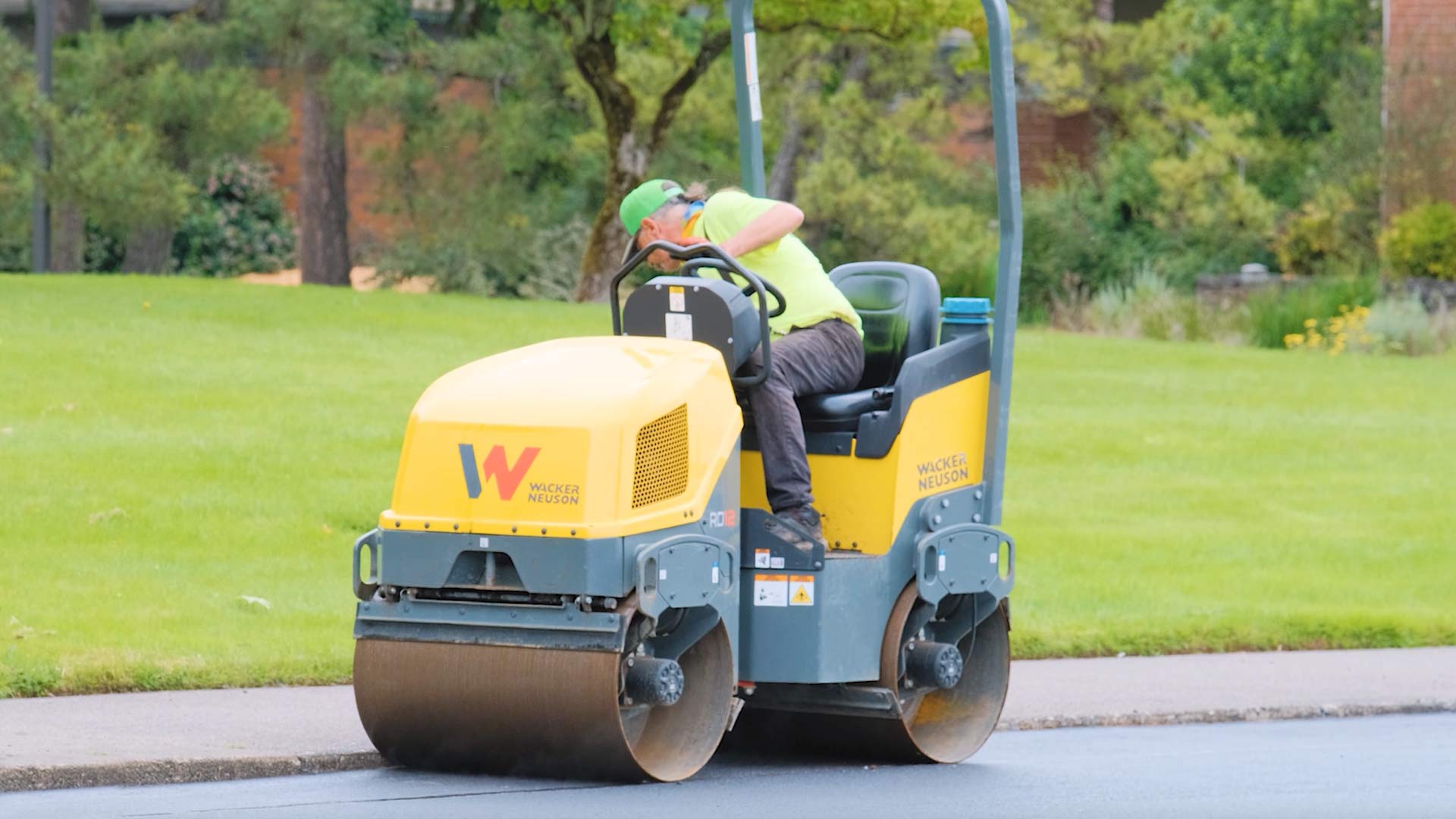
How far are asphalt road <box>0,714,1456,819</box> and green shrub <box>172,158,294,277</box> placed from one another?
96.2ft

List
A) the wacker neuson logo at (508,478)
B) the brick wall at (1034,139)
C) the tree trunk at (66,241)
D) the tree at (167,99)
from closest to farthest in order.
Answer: the wacker neuson logo at (508,478), the tree at (167,99), the tree trunk at (66,241), the brick wall at (1034,139)

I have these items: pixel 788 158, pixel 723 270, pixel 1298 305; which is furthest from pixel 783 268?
pixel 788 158

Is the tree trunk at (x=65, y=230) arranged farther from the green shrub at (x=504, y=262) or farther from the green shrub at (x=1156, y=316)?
the green shrub at (x=1156, y=316)

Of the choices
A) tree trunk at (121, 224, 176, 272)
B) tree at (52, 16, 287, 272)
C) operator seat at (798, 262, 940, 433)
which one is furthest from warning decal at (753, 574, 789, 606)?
tree trunk at (121, 224, 176, 272)

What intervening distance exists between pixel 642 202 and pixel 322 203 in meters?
26.1

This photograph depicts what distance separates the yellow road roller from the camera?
267 inches

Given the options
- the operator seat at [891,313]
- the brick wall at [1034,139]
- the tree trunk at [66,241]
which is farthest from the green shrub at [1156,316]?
the operator seat at [891,313]

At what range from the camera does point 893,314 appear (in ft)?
27.1

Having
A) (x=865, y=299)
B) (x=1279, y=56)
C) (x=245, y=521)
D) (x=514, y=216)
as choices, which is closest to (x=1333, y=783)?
(x=865, y=299)

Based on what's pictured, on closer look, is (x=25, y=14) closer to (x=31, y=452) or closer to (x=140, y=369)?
(x=140, y=369)

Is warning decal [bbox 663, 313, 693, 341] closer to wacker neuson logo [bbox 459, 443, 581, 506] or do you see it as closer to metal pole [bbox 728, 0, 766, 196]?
wacker neuson logo [bbox 459, 443, 581, 506]

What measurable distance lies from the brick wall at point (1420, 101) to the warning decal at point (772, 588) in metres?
25.9

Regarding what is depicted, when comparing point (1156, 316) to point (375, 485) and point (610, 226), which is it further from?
point (375, 485)

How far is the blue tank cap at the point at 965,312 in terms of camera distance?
820 centimetres
